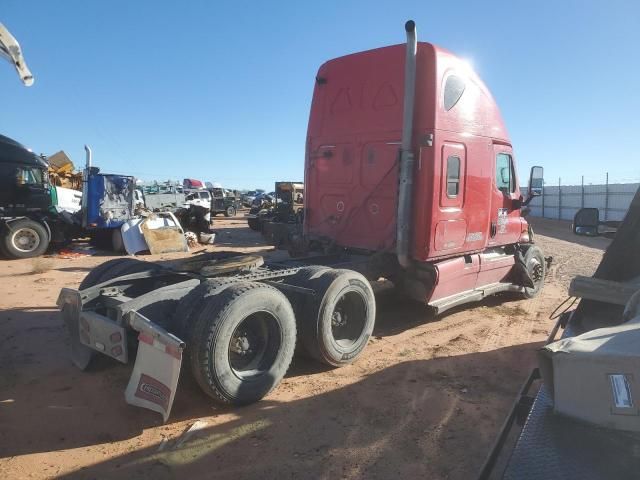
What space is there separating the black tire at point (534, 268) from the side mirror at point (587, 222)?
400 cm

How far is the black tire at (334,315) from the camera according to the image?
14.6ft

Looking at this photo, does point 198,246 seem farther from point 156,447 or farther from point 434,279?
point 156,447

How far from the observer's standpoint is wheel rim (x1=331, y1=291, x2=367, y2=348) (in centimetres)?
496

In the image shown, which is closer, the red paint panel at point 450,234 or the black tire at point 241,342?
the black tire at point 241,342

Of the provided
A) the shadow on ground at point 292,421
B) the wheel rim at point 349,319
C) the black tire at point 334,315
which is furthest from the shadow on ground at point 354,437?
the wheel rim at point 349,319

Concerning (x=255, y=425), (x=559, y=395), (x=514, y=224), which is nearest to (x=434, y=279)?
(x=514, y=224)

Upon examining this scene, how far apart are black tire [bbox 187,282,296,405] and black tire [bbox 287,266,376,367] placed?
1.09 feet

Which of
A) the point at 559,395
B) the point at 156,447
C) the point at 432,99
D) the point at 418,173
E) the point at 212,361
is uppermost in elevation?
the point at 432,99

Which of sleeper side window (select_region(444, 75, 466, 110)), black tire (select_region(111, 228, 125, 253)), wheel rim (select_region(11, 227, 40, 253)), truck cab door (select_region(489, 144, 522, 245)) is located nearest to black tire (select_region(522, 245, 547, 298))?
truck cab door (select_region(489, 144, 522, 245))

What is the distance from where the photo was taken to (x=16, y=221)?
1227 cm

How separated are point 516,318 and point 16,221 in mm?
12626

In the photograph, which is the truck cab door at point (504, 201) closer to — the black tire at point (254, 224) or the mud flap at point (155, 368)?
the mud flap at point (155, 368)

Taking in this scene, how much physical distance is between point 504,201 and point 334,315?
371cm

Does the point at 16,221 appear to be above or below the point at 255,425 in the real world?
above
